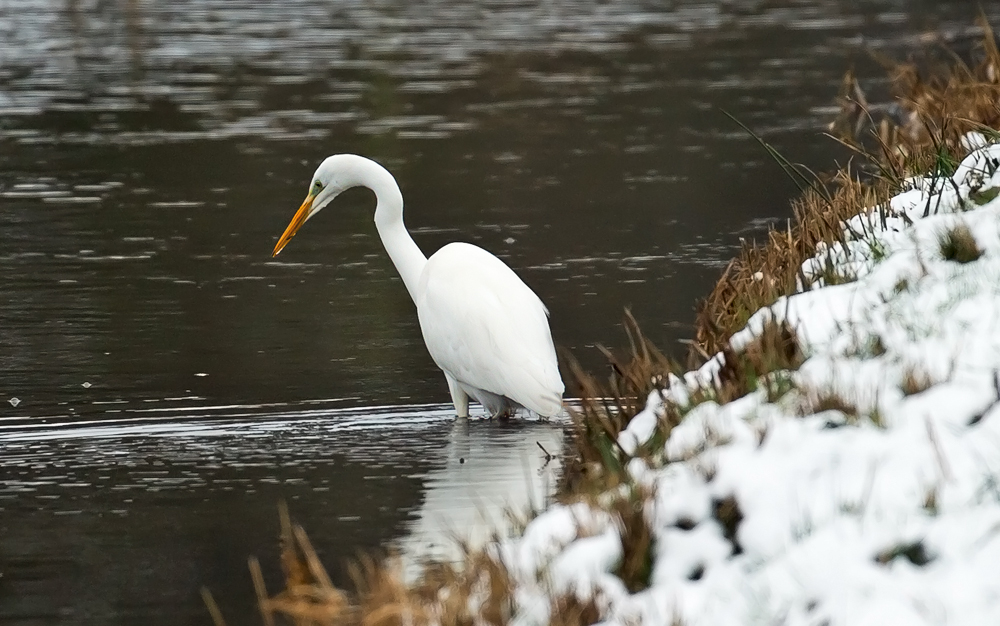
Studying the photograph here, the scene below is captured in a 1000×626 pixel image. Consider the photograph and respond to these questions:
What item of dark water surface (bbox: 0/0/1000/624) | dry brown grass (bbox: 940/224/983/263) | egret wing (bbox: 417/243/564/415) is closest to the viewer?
dry brown grass (bbox: 940/224/983/263)

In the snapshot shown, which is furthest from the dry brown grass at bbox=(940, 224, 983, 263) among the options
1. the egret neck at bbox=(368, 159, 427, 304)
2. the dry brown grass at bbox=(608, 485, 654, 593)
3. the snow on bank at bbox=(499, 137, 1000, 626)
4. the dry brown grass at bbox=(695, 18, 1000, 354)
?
the egret neck at bbox=(368, 159, 427, 304)

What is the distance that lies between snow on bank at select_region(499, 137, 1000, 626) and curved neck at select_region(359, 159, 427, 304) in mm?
3606

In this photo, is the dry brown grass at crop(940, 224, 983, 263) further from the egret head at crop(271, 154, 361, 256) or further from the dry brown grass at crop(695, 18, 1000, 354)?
the egret head at crop(271, 154, 361, 256)

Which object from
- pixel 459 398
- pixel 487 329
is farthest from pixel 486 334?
pixel 459 398

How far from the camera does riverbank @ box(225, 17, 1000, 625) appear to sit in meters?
4.23

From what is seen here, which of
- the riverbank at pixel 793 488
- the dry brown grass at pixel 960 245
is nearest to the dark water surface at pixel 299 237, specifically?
the riverbank at pixel 793 488

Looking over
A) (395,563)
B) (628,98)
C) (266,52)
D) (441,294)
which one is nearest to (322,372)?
(441,294)

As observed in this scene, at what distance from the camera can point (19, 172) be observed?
15.8 m

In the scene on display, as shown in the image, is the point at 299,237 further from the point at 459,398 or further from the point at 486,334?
the point at 486,334

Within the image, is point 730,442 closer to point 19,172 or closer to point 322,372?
point 322,372

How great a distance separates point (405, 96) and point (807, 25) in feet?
32.7

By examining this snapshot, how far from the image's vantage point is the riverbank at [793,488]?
166 inches

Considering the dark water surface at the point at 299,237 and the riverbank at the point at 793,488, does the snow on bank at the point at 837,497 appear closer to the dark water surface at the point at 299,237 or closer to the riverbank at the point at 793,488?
the riverbank at the point at 793,488

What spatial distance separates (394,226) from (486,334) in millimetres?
1297
